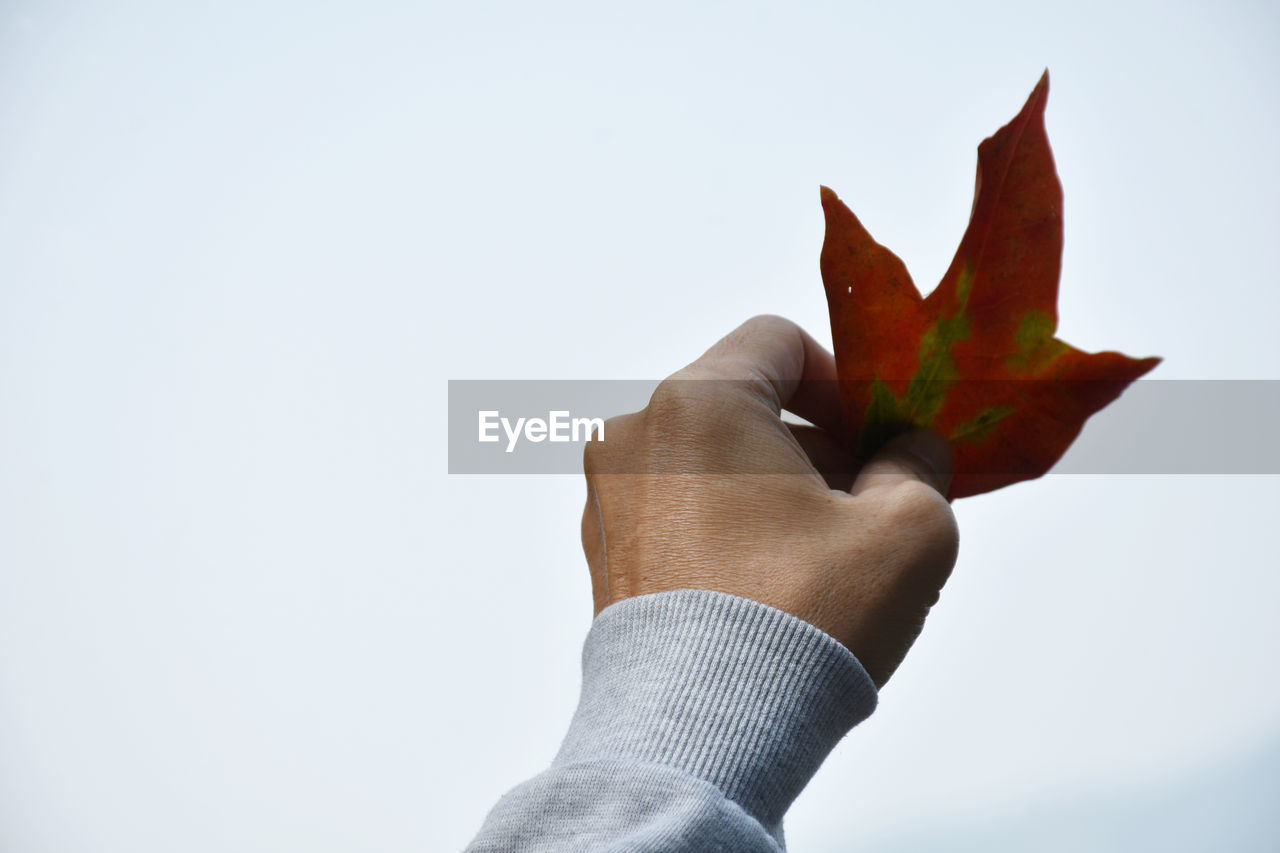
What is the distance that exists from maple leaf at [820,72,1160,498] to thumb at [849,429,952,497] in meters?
0.01

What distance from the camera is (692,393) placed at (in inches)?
19.9

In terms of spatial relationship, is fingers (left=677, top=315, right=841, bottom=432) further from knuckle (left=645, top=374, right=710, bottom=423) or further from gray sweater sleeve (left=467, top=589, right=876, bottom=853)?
gray sweater sleeve (left=467, top=589, right=876, bottom=853)

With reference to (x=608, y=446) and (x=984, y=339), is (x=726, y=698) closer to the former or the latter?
(x=608, y=446)

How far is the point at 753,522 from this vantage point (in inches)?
18.5

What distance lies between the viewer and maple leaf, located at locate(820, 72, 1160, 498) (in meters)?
0.54

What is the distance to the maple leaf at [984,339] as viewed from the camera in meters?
0.54

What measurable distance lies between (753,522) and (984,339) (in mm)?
210

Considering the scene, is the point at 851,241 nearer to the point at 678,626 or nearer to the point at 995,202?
the point at 995,202

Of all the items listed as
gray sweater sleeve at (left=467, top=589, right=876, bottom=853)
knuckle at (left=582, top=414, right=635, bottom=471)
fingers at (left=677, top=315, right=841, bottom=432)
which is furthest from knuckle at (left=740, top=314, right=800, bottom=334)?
gray sweater sleeve at (left=467, top=589, right=876, bottom=853)

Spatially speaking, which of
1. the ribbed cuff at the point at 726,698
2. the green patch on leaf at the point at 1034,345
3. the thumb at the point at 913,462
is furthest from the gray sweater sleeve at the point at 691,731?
the green patch on leaf at the point at 1034,345

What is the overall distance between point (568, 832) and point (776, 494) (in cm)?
18

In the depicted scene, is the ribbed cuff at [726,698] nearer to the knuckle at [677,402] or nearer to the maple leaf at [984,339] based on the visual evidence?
the knuckle at [677,402]

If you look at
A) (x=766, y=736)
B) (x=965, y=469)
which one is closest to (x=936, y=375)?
(x=965, y=469)

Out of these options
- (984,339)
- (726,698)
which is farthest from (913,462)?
(726,698)
